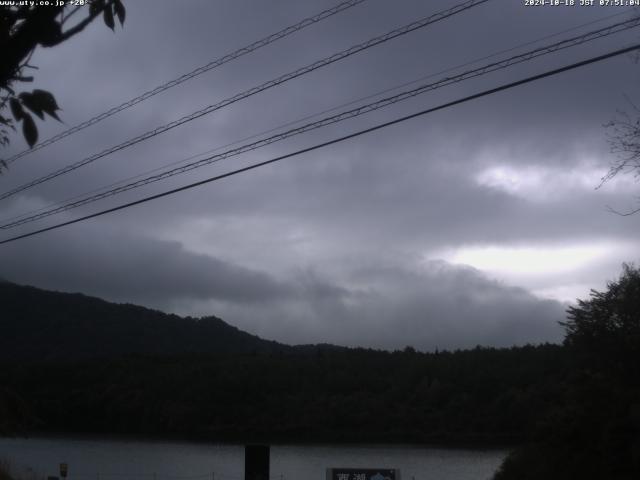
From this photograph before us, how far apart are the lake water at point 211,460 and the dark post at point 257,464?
13.3 metres

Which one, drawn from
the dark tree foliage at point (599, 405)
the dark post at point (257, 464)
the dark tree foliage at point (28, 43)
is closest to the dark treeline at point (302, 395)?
the dark tree foliage at point (599, 405)

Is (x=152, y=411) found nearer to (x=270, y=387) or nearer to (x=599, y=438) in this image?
(x=270, y=387)

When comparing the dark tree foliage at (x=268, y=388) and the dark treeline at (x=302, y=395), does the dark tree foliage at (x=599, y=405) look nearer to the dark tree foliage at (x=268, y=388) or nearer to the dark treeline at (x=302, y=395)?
the dark tree foliage at (x=268, y=388)

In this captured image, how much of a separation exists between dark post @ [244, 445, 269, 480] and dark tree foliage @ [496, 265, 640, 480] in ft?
26.3

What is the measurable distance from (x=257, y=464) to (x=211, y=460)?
101ft

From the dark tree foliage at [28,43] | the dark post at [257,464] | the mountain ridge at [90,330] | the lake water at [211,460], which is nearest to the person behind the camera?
the dark tree foliage at [28,43]

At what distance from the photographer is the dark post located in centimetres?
1769

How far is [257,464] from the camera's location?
1769 cm

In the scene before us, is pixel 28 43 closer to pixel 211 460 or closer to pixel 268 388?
pixel 211 460

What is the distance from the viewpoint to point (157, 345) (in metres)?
107

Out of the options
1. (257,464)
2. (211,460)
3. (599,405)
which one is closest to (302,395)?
(211,460)

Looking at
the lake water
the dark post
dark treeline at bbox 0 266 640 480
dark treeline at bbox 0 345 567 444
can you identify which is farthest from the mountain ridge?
the dark post

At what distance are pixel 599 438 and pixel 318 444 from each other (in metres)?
44.3

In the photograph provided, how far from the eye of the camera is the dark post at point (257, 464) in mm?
17688
